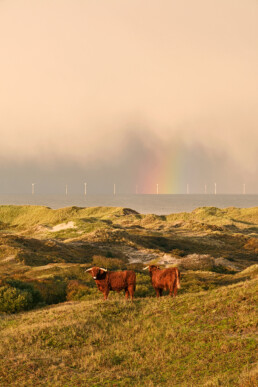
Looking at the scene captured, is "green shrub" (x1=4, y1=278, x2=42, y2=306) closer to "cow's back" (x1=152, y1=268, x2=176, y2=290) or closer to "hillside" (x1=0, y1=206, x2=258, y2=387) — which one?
"hillside" (x1=0, y1=206, x2=258, y2=387)

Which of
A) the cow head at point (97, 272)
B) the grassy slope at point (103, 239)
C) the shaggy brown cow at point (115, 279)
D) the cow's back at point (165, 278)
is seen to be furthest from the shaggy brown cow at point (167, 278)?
the grassy slope at point (103, 239)

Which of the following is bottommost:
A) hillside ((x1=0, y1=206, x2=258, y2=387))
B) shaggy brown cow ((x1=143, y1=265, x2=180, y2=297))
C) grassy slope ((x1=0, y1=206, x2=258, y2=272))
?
grassy slope ((x1=0, y1=206, x2=258, y2=272))

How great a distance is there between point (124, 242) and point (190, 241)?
15.3 m

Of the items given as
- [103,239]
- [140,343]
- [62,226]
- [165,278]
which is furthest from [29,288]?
[62,226]

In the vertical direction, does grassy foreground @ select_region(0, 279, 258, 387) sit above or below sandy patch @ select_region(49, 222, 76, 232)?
above

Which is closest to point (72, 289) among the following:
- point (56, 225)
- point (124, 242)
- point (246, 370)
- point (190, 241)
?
point (246, 370)

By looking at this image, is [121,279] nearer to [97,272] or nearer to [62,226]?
[97,272]

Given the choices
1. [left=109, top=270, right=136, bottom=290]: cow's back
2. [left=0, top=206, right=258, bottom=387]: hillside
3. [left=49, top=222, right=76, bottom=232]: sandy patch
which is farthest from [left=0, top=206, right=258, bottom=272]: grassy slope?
[left=109, top=270, right=136, bottom=290]: cow's back

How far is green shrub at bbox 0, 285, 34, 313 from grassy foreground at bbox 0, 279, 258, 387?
4.50 metres

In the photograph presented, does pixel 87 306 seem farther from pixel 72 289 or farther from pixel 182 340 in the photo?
pixel 72 289

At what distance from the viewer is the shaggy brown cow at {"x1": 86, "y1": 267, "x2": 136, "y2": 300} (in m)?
22.4

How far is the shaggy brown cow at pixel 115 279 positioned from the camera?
2236 centimetres

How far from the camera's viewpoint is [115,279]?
888 inches

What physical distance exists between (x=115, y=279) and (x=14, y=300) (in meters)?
8.22
